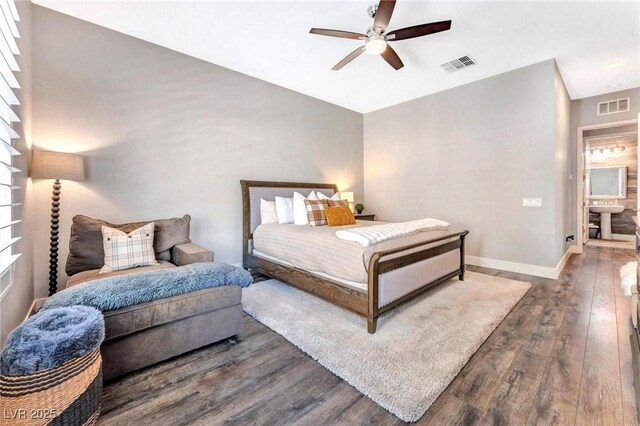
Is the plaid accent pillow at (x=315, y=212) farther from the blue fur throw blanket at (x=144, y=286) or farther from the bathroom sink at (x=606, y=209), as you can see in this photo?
the bathroom sink at (x=606, y=209)

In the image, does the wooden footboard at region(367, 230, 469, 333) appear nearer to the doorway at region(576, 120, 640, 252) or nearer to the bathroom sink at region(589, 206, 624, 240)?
the doorway at region(576, 120, 640, 252)

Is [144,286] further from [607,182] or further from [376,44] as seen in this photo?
[607,182]

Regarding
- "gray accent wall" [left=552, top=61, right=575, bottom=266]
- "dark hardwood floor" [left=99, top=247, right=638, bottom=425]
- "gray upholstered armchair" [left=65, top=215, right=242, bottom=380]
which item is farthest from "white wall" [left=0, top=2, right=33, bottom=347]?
"gray accent wall" [left=552, top=61, right=575, bottom=266]

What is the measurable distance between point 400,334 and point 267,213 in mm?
2568

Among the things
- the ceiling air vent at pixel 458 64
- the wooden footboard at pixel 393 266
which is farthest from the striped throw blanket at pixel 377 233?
the ceiling air vent at pixel 458 64

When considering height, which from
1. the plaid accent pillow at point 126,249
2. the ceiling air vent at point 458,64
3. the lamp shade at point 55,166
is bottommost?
the plaid accent pillow at point 126,249

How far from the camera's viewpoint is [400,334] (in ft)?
7.43

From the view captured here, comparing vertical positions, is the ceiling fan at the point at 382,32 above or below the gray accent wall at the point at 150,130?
above

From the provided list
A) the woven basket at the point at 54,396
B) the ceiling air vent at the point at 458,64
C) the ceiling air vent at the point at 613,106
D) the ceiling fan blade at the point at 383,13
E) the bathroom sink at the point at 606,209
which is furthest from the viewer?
the bathroom sink at the point at 606,209

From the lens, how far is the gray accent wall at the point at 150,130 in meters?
2.71

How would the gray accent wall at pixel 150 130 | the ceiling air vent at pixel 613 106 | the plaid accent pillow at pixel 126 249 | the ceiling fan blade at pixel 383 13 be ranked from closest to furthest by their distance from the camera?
the ceiling fan blade at pixel 383 13
the plaid accent pillow at pixel 126 249
the gray accent wall at pixel 150 130
the ceiling air vent at pixel 613 106

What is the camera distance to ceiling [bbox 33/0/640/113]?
2.67 m

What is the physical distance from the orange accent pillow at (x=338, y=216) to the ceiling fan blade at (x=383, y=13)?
7.02 feet

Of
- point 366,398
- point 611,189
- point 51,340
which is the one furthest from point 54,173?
point 611,189
